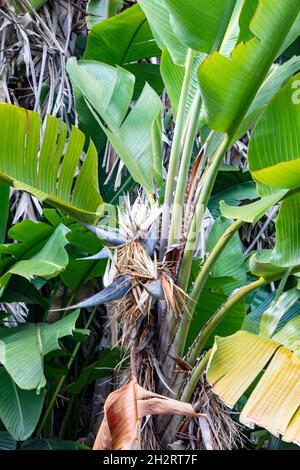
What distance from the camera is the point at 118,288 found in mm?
1336

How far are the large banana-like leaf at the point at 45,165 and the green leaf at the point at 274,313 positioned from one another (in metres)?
0.44

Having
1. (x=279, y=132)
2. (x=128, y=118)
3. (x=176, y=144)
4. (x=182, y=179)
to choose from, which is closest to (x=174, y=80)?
(x=128, y=118)

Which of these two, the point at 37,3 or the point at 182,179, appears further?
the point at 37,3

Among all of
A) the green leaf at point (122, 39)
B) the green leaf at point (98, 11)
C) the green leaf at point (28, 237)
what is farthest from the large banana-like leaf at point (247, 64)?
the green leaf at point (98, 11)

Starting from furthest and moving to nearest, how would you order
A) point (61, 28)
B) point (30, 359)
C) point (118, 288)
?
point (61, 28), point (30, 359), point (118, 288)

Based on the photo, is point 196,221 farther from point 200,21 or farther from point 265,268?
point 200,21

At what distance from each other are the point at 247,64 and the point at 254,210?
0.28m

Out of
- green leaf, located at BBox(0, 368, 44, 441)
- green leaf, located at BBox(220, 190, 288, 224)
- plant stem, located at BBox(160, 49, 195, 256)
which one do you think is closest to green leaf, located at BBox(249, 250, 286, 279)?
green leaf, located at BBox(220, 190, 288, 224)

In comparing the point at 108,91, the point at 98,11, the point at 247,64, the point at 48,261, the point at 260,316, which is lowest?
the point at 260,316

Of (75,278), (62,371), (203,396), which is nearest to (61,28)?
(75,278)

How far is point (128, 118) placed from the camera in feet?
5.89
